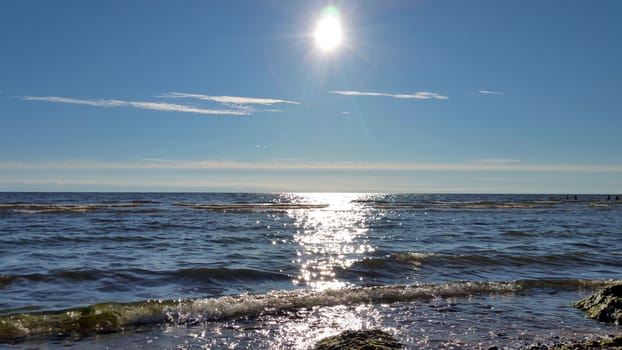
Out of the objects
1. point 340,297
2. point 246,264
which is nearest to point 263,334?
point 340,297

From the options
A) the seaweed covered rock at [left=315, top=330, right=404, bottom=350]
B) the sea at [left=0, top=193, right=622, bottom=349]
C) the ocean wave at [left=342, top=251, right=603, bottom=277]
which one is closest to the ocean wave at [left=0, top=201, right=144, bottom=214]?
the sea at [left=0, top=193, right=622, bottom=349]

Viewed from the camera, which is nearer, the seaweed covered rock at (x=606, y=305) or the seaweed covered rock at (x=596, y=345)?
the seaweed covered rock at (x=596, y=345)

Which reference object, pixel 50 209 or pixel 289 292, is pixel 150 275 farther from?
pixel 50 209

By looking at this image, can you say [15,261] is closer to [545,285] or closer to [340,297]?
[340,297]

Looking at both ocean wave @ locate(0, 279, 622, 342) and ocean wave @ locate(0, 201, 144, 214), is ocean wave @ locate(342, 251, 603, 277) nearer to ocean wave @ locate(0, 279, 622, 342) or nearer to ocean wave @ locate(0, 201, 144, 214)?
ocean wave @ locate(0, 279, 622, 342)

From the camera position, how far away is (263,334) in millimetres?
8398

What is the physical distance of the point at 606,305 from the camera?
9.61 meters

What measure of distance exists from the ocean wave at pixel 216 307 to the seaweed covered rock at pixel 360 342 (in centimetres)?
309

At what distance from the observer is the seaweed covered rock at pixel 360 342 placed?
267 inches

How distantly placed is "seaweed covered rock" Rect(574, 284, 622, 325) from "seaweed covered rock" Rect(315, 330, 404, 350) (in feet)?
16.3

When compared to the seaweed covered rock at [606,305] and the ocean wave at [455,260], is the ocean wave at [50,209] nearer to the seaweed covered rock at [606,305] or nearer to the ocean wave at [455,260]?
the ocean wave at [455,260]

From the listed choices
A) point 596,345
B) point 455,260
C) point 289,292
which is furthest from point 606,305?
point 455,260

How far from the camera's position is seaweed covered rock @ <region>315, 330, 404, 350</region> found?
22.2ft

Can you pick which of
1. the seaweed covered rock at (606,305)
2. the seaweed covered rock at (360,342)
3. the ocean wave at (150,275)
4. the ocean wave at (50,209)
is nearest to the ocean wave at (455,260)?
the ocean wave at (150,275)
